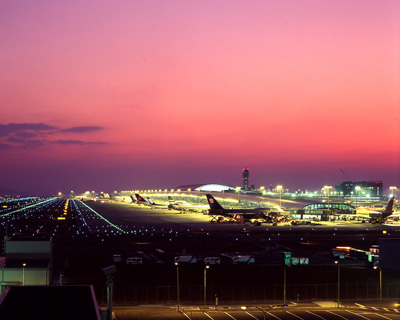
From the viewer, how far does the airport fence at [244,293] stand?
63156 mm

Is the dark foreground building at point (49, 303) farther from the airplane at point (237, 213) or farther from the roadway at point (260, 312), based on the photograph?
the airplane at point (237, 213)

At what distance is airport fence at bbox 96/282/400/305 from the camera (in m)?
63.2

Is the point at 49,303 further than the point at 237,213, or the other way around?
the point at 237,213

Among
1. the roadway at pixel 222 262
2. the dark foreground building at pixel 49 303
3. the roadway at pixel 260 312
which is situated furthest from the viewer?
the roadway at pixel 222 262

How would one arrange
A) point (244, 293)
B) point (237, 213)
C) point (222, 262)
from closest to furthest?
1. point (244, 293)
2. point (222, 262)
3. point (237, 213)

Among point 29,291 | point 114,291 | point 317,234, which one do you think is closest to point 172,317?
point 114,291

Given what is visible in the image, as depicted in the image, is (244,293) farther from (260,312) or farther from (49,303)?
(49,303)

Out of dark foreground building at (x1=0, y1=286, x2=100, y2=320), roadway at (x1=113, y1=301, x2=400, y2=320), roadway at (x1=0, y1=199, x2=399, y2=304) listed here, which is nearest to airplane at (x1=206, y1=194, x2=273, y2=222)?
roadway at (x1=0, y1=199, x2=399, y2=304)

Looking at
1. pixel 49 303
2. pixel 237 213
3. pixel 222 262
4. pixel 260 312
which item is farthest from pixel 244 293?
pixel 237 213

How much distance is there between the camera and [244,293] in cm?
6575

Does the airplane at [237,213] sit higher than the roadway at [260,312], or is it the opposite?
the airplane at [237,213]

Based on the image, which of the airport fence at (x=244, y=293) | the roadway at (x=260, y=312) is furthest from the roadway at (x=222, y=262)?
the roadway at (x=260, y=312)

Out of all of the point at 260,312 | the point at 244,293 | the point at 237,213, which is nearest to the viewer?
the point at 260,312

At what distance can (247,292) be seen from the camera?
66312 millimetres
